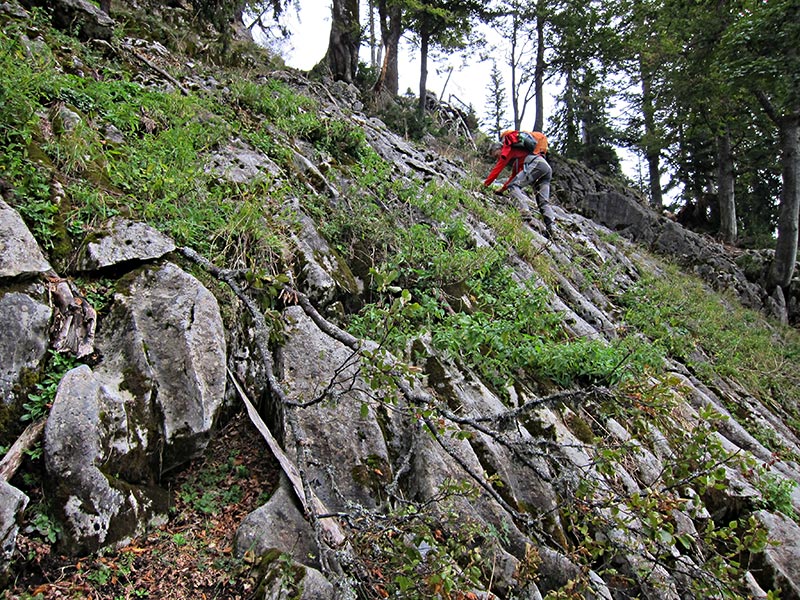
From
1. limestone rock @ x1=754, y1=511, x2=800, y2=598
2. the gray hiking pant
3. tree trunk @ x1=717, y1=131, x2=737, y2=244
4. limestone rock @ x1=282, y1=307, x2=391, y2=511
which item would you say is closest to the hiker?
the gray hiking pant

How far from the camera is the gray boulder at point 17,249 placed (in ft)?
9.12

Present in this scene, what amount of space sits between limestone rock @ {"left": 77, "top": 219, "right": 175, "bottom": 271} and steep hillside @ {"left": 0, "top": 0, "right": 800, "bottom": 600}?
17mm

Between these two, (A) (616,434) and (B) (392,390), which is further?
(A) (616,434)

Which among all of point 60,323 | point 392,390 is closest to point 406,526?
point 392,390

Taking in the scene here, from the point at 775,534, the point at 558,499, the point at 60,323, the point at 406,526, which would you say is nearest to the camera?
the point at 406,526

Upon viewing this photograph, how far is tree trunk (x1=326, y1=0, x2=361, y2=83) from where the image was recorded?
14.0 m

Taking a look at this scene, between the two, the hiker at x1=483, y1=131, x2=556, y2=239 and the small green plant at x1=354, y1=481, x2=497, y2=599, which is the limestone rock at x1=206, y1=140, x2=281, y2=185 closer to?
the small green plant at x1=354, y1=481, x2=497, y2=599

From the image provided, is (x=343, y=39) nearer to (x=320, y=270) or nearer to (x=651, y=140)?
(x=320, y=270)

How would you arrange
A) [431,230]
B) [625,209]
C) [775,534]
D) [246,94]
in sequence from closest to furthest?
[775,534]
[431,230]
[246,94]
[625,209]

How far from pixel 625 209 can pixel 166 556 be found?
1762 centimetres

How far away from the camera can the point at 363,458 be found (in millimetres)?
3227

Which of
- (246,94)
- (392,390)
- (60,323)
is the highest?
(246,94)

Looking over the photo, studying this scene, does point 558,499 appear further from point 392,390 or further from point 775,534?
point 775,534

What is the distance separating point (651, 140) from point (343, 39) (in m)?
12.8
